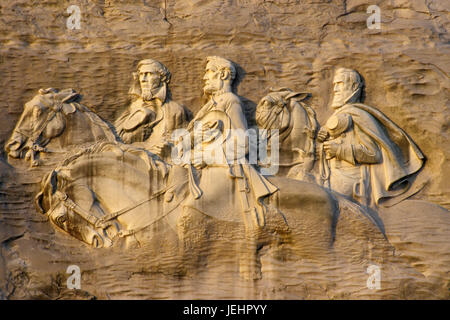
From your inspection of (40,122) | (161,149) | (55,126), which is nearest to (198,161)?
(161,149)

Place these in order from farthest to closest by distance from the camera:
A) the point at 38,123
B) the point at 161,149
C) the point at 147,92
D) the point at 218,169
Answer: the point at 147,92 < the point at 38,123 < the point at 161,149 < the point at 218,169

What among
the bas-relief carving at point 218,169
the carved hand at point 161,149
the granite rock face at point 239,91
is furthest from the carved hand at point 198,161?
the granite rock face at point 239,91

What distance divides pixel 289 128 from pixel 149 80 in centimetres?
153

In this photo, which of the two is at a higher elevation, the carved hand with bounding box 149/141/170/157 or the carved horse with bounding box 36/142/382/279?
the carved hand with bounding box 149/141/170/157

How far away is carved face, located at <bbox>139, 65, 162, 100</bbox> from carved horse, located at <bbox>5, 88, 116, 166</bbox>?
0.52m

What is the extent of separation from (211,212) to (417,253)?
207 centimetres

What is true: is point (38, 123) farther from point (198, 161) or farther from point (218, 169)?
point (218, 169)

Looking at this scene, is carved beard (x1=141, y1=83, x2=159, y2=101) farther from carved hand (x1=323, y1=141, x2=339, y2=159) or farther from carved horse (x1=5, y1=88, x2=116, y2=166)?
carved hand (x1=323, y1=141, x2=339, y2=159)

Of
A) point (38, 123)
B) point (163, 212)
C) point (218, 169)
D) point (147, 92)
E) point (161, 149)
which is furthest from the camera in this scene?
point (147, 92)

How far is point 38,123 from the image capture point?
10609mm

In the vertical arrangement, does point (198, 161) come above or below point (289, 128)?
below

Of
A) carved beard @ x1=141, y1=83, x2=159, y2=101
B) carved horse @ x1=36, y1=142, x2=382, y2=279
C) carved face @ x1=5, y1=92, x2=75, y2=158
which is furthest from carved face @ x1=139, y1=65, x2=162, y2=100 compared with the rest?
carved face @ x1=5, y1=92, x2=75, y2=158

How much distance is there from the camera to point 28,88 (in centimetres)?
1076

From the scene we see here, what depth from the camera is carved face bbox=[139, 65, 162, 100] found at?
10719mm
